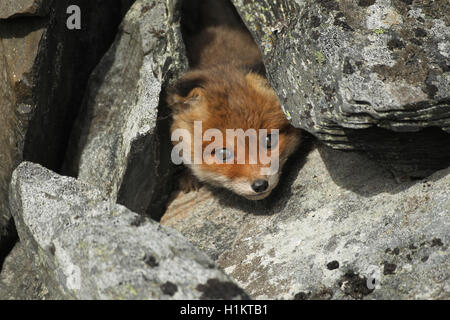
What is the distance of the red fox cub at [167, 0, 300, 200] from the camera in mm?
5133

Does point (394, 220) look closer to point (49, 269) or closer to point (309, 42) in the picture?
point (309, 42)

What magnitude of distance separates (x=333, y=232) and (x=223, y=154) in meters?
1.37

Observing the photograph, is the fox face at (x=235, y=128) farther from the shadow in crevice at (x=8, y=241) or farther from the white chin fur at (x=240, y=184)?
the shadow in crevice at (x=8, y=241)

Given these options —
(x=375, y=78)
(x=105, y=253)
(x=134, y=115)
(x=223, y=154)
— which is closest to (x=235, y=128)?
(x=223, y=154)

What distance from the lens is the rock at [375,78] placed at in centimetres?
389

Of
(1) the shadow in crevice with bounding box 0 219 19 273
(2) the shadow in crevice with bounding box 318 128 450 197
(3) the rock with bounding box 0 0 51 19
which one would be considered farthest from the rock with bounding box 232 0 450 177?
(1) the shadow in crevice with bounding box 0 219 19 273

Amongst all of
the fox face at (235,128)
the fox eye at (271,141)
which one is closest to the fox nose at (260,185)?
the fox face at (235,128)

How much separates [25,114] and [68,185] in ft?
4.22

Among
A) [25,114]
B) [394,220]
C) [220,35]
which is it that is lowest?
[394,220]

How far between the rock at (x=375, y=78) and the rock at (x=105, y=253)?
146cm

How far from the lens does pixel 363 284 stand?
381cm

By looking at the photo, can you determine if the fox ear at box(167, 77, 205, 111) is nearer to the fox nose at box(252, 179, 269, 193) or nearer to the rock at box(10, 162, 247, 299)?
the fox nose at box(252, 179, 269, 193)

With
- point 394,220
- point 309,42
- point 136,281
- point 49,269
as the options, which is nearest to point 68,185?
point 49,269

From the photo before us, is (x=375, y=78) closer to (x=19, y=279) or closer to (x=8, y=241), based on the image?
(x=19, y=279)
